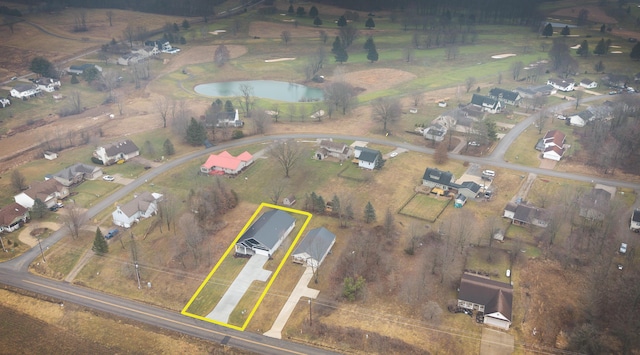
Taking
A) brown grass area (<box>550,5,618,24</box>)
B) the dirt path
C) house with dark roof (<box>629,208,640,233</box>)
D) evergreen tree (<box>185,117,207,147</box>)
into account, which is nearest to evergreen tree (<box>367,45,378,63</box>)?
evergreen tree (<box>185,117,207,147</box>)

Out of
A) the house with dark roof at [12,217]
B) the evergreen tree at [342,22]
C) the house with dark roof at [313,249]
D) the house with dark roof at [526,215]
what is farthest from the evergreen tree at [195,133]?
the evergreen tree at [342,22]

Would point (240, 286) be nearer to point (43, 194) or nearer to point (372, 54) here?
point (43, 194)

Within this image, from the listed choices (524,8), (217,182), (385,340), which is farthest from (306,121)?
(524,8)

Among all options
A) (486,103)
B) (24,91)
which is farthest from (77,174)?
(486,103)

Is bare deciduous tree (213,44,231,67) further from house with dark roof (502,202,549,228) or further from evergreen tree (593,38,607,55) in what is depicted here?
evergreen tree (593,38,607,55)

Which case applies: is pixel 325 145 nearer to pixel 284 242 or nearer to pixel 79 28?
pixel 284 242

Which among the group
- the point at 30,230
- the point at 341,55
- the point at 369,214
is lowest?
the point at 30,230
